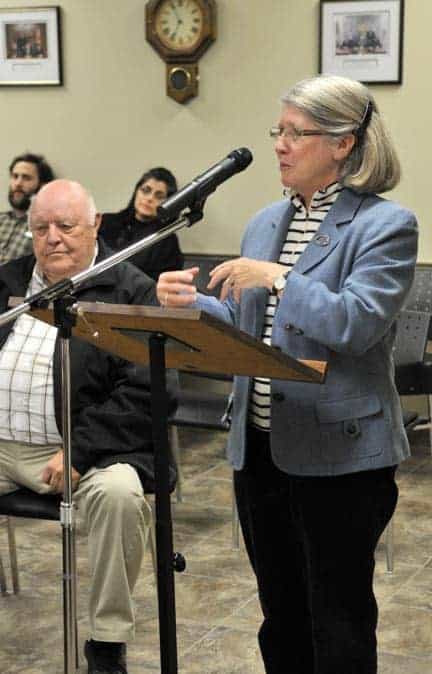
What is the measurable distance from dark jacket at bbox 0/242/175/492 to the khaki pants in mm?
75

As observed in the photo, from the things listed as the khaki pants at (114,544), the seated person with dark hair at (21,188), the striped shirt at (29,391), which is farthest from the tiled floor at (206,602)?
the seated person with dark hair at (21,188)

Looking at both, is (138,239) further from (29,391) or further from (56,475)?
(56,475)

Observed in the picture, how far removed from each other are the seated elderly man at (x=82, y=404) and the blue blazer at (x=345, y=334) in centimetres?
85

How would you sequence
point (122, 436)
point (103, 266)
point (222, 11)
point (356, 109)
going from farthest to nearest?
point (222, 11), point (122, 436), point (356, 109), point (103, 266)

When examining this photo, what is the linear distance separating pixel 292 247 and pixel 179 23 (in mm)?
3845

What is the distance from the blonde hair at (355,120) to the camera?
2086 millimetres

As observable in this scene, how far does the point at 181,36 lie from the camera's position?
18.9 feet

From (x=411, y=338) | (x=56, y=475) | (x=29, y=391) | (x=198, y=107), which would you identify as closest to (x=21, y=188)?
(x=198, y=107)

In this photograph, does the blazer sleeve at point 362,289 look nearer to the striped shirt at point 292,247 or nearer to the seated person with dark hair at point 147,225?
the striped shirt at point 292,247

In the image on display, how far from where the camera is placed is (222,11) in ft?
18.6

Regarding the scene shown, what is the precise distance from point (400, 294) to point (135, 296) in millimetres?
1177

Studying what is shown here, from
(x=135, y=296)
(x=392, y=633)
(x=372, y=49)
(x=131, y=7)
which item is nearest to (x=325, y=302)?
(x=135, y=296)

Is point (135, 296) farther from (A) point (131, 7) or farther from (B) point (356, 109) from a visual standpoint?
(A) point (131, 7)

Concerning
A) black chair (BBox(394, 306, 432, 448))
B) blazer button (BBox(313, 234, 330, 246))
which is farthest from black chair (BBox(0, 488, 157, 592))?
black chair (BBox(394, 306, 432, 448))
